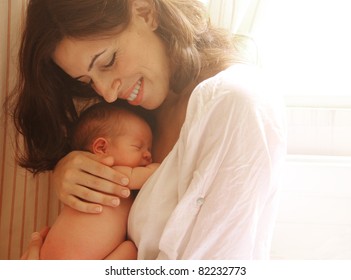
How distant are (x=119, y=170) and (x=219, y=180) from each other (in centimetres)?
21

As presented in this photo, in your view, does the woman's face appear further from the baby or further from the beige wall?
the beige wall

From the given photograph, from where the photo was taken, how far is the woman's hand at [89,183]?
89 centimetres

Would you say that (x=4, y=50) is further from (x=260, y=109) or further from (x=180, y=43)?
(x=260, y=109)

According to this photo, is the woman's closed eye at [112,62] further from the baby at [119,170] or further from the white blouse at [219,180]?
the white blouse at [219,180]

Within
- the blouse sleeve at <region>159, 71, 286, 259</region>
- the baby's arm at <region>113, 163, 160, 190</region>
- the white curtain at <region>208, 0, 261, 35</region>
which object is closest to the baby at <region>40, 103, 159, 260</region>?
the baby's arm at <region>113, 163, 160, 190</region>

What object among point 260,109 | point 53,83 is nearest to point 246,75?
point 260,109

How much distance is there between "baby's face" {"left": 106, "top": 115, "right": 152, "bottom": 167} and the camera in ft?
2.96

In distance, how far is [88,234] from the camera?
2.85 feet

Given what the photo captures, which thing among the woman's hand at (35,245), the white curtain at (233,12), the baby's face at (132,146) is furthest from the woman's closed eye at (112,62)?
the woman's hand at (35,245)

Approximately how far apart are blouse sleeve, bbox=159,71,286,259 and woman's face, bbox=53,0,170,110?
13 centimetres

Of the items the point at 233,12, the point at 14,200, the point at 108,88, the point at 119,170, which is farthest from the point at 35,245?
the point at 233,12

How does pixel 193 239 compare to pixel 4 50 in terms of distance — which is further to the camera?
pixel 4 50

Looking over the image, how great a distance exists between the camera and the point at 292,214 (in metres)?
1.12

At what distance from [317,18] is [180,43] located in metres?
0.40
